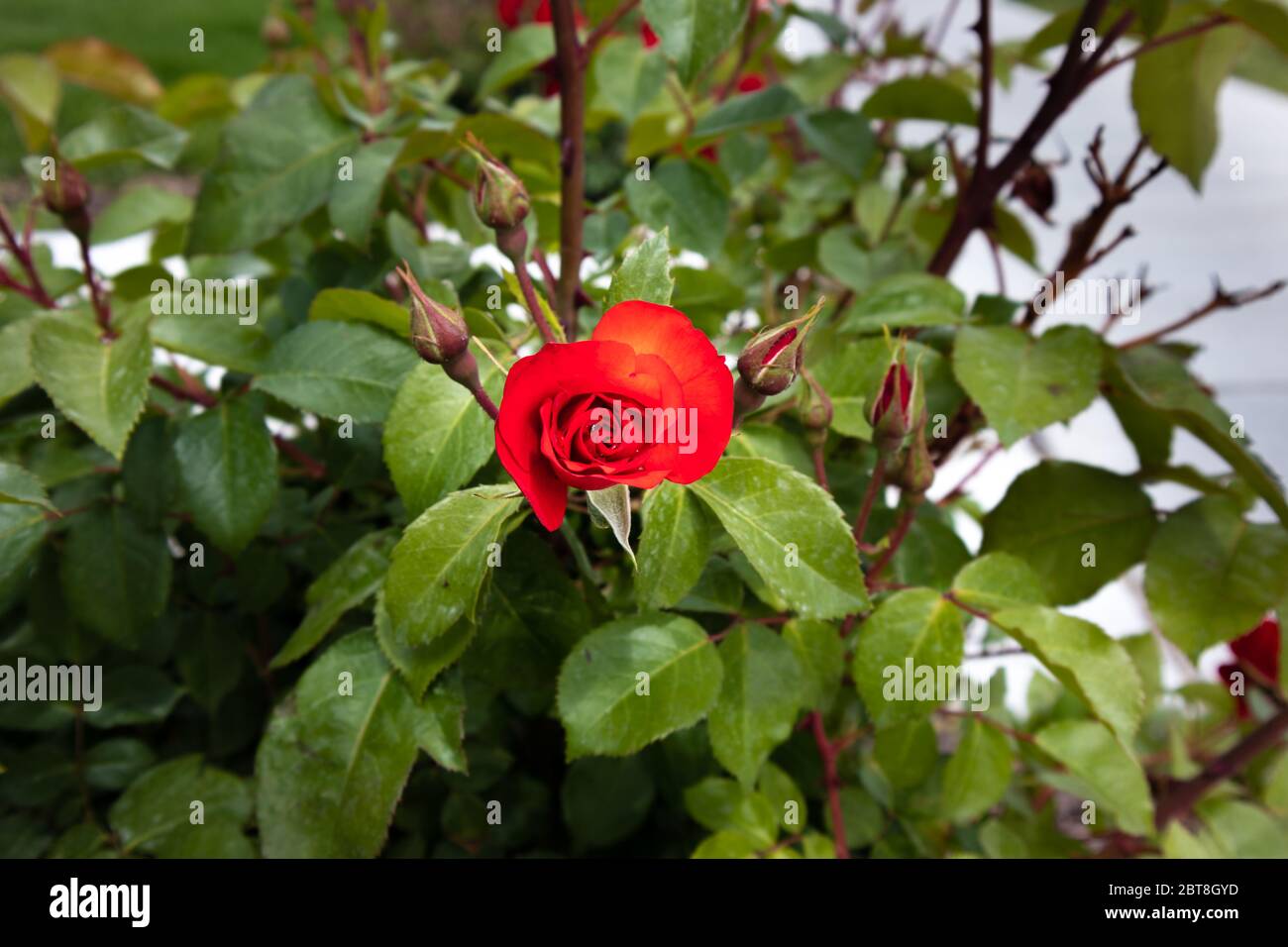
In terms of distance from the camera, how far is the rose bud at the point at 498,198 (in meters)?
0.33

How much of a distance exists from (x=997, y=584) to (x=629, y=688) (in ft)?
0.51

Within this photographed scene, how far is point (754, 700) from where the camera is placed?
1.25 ft

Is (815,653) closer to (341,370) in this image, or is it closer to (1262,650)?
(341,370)

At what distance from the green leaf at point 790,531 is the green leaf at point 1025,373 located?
114 millimetres

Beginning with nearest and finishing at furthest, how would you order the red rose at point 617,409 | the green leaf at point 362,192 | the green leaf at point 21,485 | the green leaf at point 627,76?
the red rose at point 617,409 → the green leaf at point 21,485 → the green leaf at point 362,192 → the green leaf at point 627,76

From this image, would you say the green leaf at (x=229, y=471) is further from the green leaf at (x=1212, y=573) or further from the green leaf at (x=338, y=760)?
the green leaf at (x=1212, y=573)

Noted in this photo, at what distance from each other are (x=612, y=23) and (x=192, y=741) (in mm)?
447

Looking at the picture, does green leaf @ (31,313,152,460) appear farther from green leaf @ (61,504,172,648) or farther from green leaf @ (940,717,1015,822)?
green leaf @ (940,717,1015,822)

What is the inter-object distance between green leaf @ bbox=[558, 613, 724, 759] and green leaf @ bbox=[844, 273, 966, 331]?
0.58 ft

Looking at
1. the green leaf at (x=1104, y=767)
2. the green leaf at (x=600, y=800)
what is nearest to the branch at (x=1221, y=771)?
the green leaf at (x=1104, y=767)
